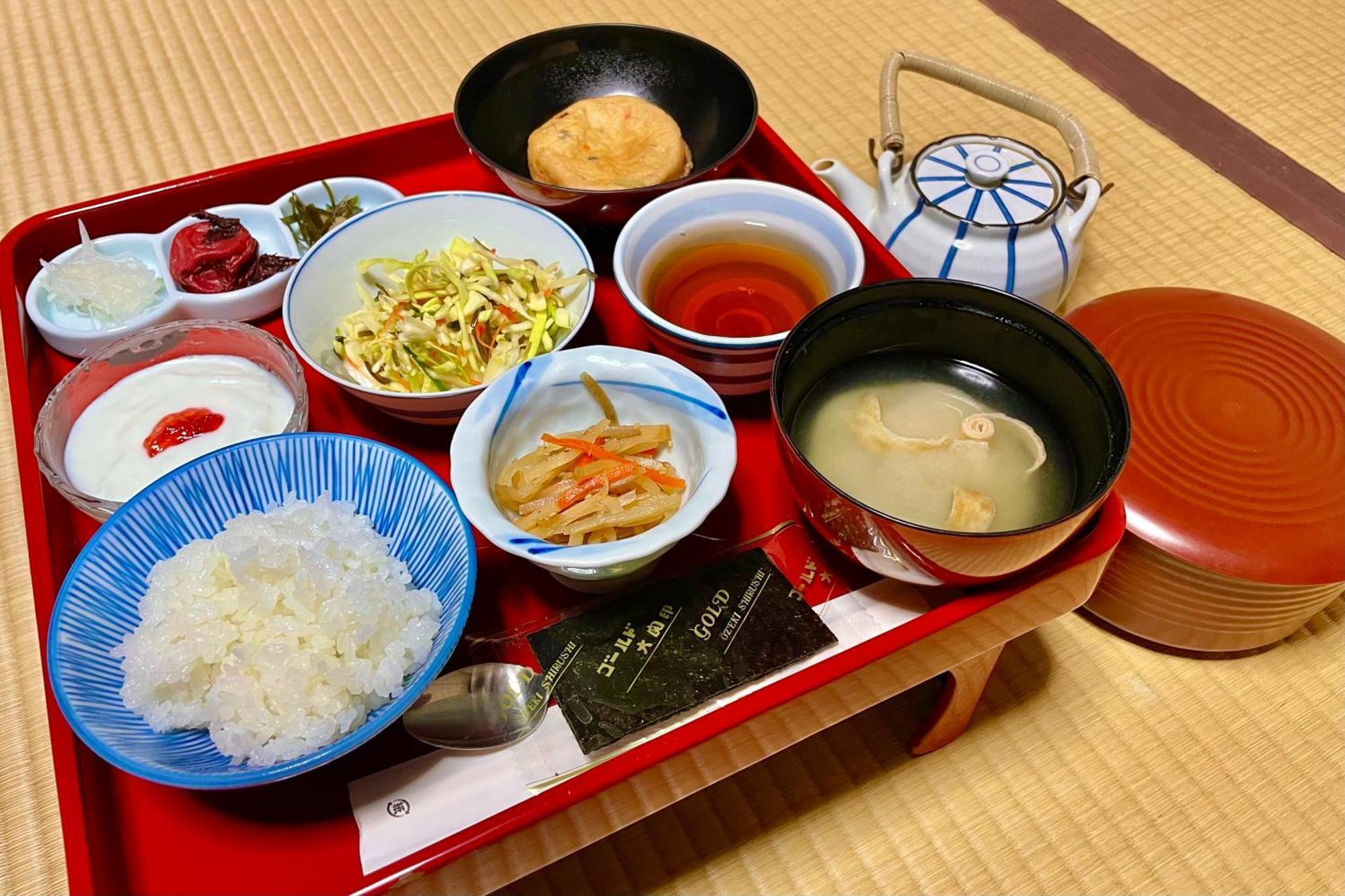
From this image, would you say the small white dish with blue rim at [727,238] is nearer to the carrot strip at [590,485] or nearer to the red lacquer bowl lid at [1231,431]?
the carrot strip at [590,485]

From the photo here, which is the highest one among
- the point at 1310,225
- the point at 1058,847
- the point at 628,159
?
the point at 628,159

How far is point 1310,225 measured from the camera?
7.12 feet

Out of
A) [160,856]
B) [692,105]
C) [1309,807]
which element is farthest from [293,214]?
[1309,807]

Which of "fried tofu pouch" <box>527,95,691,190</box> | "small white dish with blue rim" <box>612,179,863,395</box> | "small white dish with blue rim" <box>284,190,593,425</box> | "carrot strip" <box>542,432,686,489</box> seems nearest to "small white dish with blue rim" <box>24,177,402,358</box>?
"small white dish with blue rim" <box>284,190,593,425</box>

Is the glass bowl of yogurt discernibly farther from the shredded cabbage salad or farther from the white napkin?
the white napkin

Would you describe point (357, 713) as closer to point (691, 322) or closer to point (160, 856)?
point (160, 856)

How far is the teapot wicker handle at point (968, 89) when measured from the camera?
68.2 inches

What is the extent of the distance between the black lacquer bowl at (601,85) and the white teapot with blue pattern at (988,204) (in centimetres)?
31

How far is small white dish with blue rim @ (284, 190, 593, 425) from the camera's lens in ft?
4.52

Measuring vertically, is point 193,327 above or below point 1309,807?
above

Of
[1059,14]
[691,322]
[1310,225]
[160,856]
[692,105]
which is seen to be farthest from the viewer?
[1059,14]

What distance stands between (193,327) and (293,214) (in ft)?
1.17

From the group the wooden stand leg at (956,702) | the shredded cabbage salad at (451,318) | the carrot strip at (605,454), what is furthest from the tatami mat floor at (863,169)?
the shredded cabbage salad at (451,318)

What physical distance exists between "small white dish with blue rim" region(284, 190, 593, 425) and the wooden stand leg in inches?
30.0
